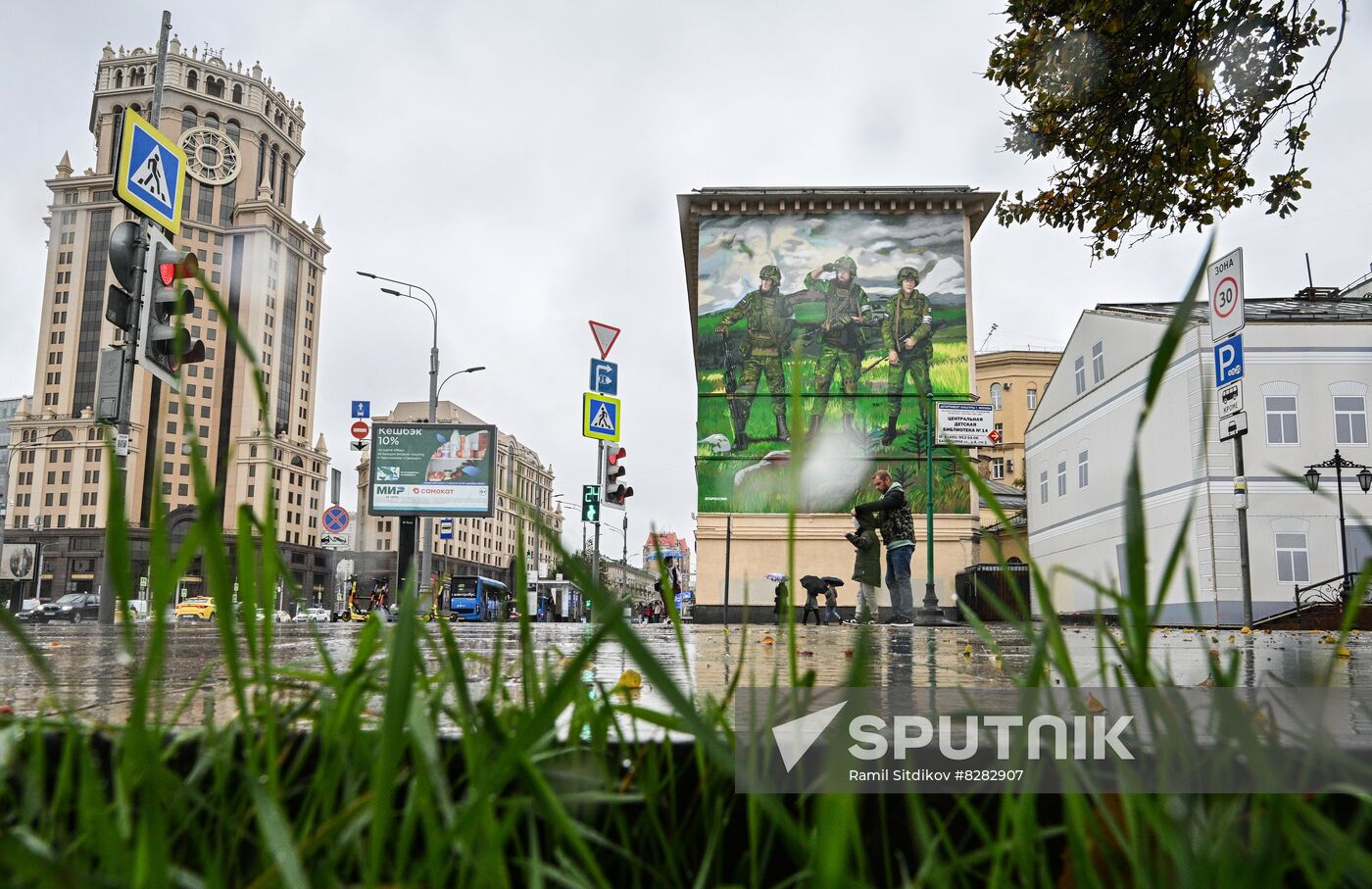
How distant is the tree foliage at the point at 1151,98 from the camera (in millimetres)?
6156

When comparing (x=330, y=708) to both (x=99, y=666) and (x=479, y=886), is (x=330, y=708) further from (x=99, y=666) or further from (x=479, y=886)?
(x=99, y=666)

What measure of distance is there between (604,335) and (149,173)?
14260 mm

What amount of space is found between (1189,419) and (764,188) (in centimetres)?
1635

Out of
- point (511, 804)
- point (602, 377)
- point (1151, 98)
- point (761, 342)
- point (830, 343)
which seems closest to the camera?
point (511, 804)

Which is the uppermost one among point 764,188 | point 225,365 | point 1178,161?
point 225,365

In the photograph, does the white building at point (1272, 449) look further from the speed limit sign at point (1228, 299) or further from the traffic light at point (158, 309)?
the traffic light at point (158, 309)

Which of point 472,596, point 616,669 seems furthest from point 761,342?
point 616,669

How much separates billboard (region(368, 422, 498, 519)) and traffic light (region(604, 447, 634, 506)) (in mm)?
7031

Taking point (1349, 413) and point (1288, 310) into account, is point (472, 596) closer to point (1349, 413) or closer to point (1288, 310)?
point (1288, 310)

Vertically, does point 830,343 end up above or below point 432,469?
above

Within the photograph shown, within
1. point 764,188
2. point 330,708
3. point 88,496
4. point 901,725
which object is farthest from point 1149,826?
point 88,496

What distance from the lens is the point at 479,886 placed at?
716 mm

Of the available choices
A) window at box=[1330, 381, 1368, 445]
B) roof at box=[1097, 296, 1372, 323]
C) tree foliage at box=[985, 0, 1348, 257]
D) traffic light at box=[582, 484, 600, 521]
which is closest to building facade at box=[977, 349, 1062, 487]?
roof at box=[1097, 296, 1372, 323]

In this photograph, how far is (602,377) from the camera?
24.6 m
